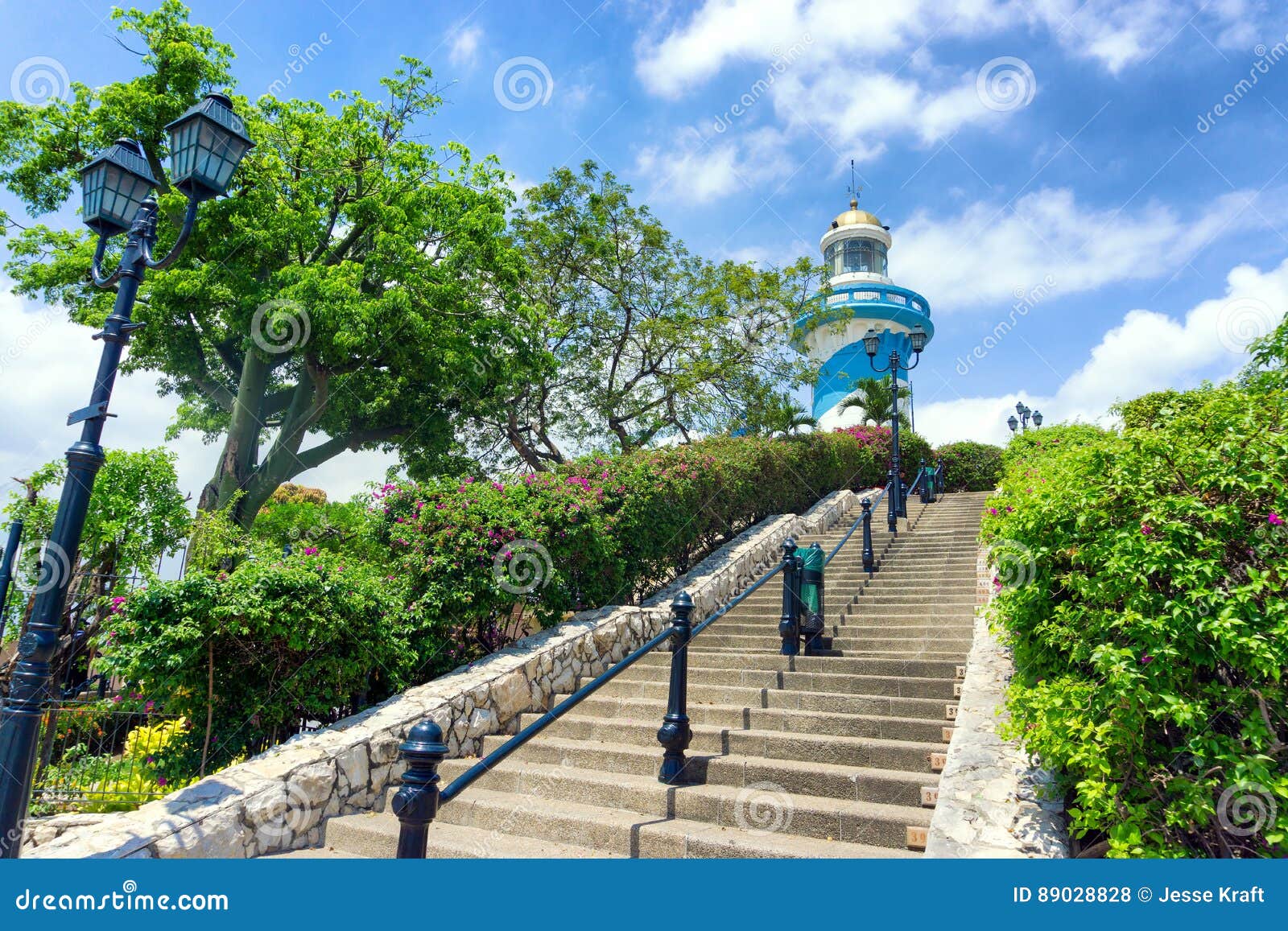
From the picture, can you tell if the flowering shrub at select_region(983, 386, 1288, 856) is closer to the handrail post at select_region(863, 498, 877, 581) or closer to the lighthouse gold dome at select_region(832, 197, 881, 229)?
the handrail post at select_region(863, 498, 877, 581)

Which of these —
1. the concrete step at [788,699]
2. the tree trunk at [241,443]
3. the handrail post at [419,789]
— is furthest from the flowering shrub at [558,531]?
the tree trunk at [241,443]

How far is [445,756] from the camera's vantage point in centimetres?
396

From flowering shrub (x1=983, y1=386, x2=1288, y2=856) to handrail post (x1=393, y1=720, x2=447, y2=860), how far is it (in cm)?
278

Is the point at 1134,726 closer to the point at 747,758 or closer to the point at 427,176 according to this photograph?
the point at 747,758

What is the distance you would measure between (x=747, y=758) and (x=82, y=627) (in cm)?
883

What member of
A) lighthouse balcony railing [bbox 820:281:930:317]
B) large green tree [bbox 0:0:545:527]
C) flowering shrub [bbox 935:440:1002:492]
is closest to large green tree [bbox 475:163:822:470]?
large green tree [bbox 0:0:545:527]

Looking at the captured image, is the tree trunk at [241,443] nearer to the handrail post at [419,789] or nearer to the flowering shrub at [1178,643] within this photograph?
the handrail post at [419,789]

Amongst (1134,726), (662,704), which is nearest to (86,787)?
(662,704)

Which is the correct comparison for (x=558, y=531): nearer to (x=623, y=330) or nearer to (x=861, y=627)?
(x=861, y=627)

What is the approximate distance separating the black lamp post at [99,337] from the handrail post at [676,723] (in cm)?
361

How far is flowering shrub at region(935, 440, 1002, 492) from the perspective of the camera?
22.4 meters

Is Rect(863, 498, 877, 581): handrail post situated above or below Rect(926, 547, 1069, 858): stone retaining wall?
above

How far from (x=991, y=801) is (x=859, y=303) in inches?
1247

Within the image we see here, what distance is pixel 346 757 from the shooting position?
17.5 ft
